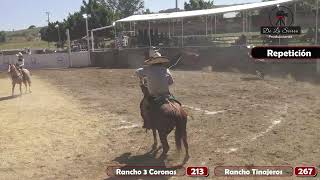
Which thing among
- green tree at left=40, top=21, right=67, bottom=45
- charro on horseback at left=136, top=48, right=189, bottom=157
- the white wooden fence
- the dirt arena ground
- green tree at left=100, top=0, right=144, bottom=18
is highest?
green tree at left=100, top=0, right=144, bottom=18

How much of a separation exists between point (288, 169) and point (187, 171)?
167cm

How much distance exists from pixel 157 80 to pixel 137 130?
10.4ft

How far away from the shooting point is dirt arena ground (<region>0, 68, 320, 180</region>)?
29.3 feet

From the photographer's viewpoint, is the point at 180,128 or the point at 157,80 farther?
the point at 157,80

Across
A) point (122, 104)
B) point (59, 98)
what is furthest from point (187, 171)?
point (59, 98)

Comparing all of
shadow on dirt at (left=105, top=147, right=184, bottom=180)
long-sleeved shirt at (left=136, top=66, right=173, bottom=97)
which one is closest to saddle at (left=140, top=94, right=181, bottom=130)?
long-sleeved shirt at (left=136, top=66, right=173, bottom=97)

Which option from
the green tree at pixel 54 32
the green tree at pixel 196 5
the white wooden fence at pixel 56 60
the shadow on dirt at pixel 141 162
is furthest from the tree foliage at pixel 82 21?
the shadow on dirt at pixel 141 162

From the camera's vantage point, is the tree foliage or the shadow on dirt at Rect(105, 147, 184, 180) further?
the tree foliage

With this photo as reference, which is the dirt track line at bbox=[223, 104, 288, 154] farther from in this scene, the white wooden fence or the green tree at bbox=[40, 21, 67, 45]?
the green tree at bbox=[40, 21, 67, 45]

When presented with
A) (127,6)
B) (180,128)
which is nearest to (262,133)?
(180,128)

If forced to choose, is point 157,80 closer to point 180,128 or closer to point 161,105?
point 161,105

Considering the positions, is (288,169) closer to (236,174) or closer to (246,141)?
(236,174)

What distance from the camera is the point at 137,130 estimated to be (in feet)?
39.0

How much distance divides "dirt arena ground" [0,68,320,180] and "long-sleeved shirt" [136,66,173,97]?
3.12 feet
